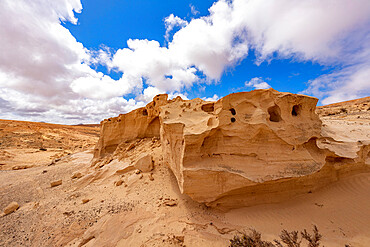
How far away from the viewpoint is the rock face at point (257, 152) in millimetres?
5219

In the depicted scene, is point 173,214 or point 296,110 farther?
point 296,110

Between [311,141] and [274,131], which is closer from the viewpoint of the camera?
[274,131]

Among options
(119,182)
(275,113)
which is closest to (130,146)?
(119,182)

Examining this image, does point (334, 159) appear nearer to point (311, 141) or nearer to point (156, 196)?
point (311, 141)

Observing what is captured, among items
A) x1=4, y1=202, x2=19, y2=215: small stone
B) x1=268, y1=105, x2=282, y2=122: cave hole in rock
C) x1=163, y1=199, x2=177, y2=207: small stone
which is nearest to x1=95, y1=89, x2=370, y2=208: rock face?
x1=268, y1=105, x2=282, y2=122: cave hole in rock

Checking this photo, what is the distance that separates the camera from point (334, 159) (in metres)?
6.06

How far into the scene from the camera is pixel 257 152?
18.0 ft

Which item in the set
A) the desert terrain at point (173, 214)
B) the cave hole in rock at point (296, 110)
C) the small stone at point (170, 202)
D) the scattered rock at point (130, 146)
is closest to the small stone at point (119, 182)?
the desert terrain at point (173, 214)

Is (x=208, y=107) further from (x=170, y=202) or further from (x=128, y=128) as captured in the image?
(x=128, y=128)

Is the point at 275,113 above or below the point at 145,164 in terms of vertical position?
above

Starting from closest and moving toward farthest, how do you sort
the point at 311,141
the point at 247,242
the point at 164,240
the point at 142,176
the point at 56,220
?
the point at 247,242
the point at 164,240
the point at 56,220
the point at 311,141
the point at 142,176

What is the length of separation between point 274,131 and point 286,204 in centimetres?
307

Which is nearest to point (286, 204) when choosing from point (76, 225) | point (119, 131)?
point (76, 225)

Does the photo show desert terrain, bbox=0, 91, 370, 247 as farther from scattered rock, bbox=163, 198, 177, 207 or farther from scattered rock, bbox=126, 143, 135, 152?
scattered rock, bbox=126, 143, 135, 152
